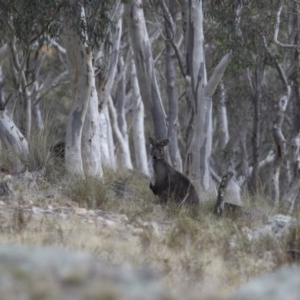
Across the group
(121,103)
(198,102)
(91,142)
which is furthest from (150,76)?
(121,103)

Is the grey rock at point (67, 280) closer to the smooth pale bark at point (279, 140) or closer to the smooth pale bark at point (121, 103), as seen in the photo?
the smooth pale bark at point (279, 140)

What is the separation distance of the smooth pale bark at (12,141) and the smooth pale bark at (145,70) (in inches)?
140

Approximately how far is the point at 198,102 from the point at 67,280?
41.2 ft

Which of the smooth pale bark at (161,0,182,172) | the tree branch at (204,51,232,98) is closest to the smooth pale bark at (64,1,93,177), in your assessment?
the tree branch at (204,51,232,98)

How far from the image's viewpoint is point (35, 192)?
1266 cm

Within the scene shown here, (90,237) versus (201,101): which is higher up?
(201,101)

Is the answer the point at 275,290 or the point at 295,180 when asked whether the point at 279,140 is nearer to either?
the point at 295,180

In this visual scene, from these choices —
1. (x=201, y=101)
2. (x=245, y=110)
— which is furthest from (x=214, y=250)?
(x=245, y=110)

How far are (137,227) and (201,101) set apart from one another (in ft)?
25.4

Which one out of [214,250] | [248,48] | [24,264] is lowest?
[214,250]

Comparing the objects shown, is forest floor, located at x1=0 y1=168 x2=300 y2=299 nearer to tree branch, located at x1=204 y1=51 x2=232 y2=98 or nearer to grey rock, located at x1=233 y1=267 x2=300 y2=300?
grey rock, located at x1=233 y1=267 x2=300 y2=300

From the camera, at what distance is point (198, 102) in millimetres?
17172

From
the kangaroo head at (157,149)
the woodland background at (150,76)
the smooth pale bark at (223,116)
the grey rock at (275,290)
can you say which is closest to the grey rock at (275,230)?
the woodland background at (150,76)

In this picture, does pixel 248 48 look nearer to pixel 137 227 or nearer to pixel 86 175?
pixel 86 175
